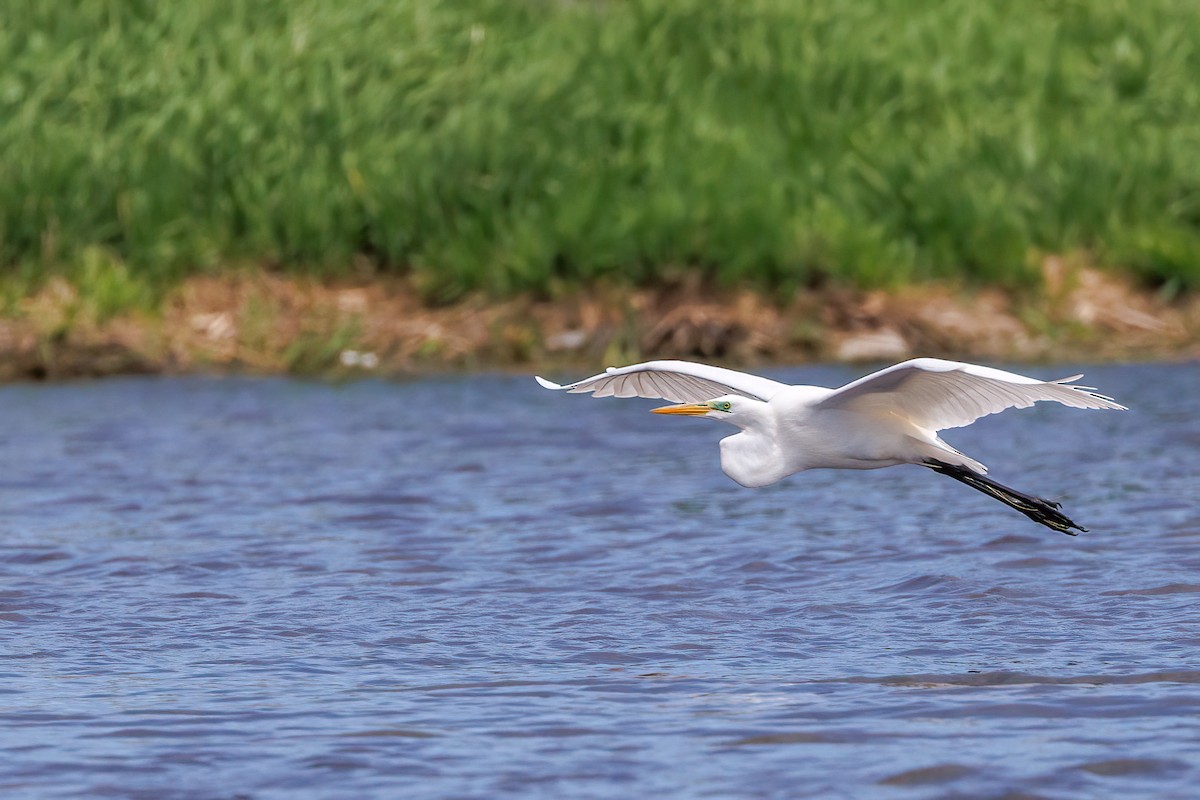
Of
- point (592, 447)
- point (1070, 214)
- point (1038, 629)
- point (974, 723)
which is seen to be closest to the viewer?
point (974, 723)

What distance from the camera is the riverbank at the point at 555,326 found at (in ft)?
43.3

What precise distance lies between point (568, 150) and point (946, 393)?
7259 mm

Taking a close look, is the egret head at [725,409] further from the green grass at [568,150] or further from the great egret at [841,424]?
the green grass at [568,150]

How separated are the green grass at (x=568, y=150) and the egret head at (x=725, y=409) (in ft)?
19.5

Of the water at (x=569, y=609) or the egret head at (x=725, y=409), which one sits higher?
the egret head at (x=725, y=409)

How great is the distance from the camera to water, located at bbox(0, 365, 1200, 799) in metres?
5.43

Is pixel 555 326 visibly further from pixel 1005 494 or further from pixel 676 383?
pixel 1005 494

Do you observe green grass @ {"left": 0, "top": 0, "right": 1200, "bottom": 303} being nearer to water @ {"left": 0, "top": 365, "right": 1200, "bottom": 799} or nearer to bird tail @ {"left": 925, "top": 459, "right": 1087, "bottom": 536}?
water @ {"left": 0, "top": 365, "right": 1200, "bottom": 799}

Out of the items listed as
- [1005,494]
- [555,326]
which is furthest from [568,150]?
[1005,494]

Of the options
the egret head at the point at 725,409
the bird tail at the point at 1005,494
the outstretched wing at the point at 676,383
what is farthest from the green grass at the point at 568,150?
the egret head at the point at 725,409

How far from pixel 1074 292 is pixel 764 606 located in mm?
6913

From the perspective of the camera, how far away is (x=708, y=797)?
16.7 ft

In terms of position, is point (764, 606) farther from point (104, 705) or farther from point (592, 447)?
point (592, 447)

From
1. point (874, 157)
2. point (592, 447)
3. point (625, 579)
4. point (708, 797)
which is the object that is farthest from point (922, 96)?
point (708, 797)
